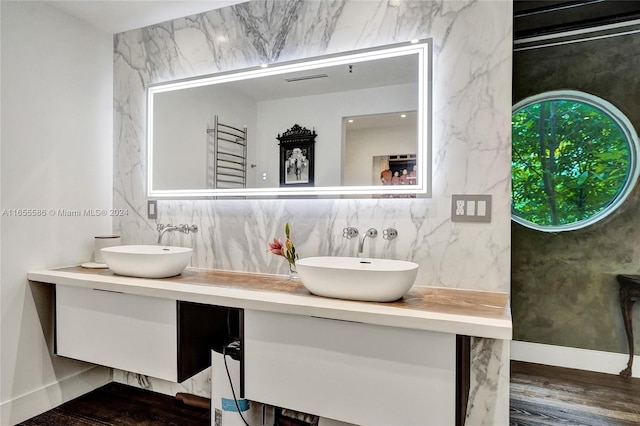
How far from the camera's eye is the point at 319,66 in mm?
1999

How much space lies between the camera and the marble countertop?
1.23 meters

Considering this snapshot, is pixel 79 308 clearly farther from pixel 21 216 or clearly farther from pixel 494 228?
pixel 494 228

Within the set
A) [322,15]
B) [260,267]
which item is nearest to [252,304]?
[260,267]

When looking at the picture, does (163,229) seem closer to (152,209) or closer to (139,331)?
(152,209)

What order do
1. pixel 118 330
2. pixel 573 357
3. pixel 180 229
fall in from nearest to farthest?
1. pixel 118 330
2. pixel 180 229
3. pixel 573 357

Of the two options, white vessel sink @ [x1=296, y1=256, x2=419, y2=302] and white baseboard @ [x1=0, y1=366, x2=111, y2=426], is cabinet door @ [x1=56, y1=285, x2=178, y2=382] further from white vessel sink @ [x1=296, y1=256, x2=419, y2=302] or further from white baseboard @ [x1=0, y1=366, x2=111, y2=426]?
white vessel sink @ [x1=296, y1=256, x2=419, y2=302]

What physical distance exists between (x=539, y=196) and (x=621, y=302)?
0.96 m

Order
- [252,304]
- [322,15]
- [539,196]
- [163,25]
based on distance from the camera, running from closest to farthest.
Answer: [252,304] → [322,15] → [163,25] → [539,196]

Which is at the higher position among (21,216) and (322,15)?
(322,15)

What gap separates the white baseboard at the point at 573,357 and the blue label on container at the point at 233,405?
2.35m

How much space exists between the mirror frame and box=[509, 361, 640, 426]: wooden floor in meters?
1.56

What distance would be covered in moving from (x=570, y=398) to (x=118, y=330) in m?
2.77

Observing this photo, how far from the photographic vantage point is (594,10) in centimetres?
269

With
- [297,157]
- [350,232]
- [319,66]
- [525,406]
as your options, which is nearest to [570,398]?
[525,406]
